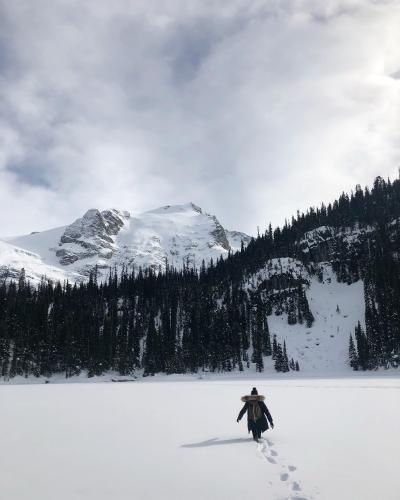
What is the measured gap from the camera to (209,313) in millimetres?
114562

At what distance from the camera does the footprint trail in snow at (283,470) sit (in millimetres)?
8039

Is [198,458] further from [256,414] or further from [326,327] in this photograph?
[326,327]

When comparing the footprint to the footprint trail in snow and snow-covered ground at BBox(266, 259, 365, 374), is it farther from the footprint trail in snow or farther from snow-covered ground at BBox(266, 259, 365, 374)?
snow-covered ground at BBox(266, 259, 365, 374)

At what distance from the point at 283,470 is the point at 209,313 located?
346ft

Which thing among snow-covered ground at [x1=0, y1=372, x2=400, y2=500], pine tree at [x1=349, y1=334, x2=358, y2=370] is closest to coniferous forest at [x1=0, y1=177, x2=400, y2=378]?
pine tree at [x1=349, y1=334, x2=358, y2=370]

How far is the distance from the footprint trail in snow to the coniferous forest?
73.4m

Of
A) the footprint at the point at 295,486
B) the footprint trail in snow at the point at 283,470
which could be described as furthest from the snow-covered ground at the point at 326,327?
the footprint at the point at 295,486

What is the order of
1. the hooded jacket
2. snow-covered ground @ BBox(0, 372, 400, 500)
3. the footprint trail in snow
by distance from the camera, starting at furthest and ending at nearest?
the hooded jacket < snow-covered ground @ BBox(0, 372, 400, 500) < the footprint trail in snow

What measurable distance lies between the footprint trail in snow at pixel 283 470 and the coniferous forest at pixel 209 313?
7337cm

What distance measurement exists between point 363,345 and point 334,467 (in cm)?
7811

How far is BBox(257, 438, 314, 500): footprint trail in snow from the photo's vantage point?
804 cm

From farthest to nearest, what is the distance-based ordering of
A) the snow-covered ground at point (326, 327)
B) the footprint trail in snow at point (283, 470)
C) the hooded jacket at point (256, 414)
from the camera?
1. the snow-covered ground at point (326, 327)
2. the hooded jacket at point (256, 414)
3. the footprint trail in snow at point (283, 470)

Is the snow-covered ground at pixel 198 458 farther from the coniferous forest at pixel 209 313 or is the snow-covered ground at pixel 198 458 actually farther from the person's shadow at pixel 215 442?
the coniferous forest at pixel 209 313

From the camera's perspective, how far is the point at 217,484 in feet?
29.0
